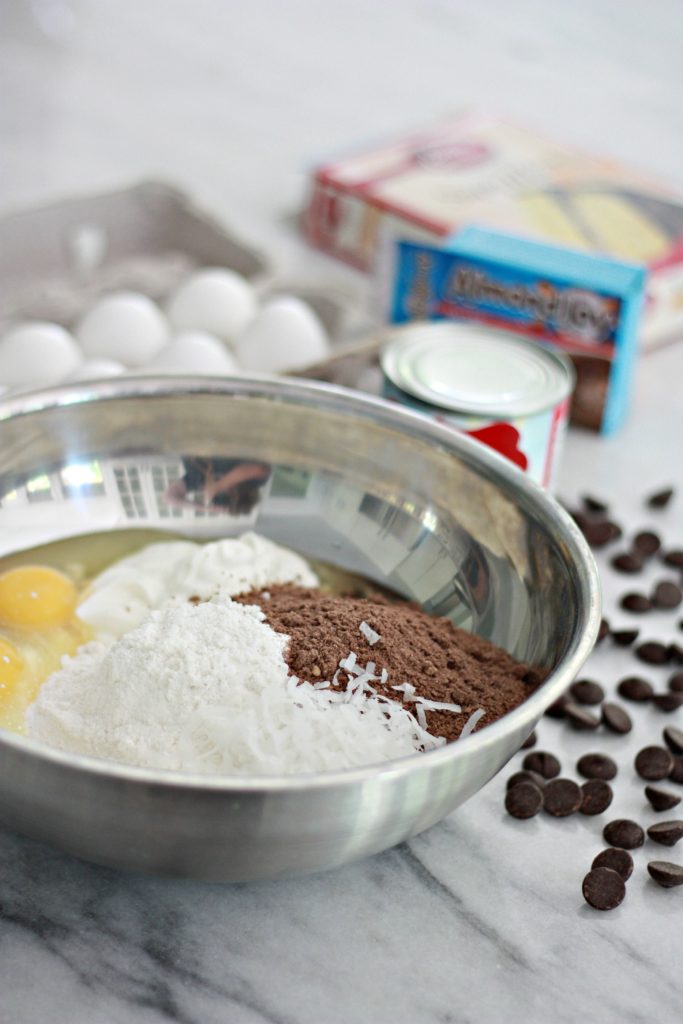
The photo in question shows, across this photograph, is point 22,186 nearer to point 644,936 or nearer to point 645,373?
point 645,373

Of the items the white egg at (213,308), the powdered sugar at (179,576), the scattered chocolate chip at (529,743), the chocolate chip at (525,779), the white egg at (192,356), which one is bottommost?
the scattered chocolate chip at (529,743)

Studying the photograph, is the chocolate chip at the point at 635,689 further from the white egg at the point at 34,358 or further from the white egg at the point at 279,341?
the white egg at the point at 34,358

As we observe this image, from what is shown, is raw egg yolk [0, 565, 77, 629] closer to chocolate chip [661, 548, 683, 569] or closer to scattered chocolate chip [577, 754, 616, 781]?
scattered chocolate chip [577, 754, 616, 781]

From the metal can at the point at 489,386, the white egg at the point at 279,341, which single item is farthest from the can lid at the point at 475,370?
the white egg at the point at 279,341

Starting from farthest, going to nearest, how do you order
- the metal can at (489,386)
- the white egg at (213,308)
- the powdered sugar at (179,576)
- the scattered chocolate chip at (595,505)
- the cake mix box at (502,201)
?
the cake mix box at (502,201) → the white egg at (213,308) → the scattered chocolate chip at (595,505) → the metal can at (489,386) → the powdered sugar at (179,576)

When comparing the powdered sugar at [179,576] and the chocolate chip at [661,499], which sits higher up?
the powdered sugar at [179,576]

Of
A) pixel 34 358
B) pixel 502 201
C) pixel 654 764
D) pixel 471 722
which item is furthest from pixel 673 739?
pixel 502 201

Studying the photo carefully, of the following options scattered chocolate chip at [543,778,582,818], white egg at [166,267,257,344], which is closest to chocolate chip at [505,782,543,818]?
scattered chocolate chip at [543,778,582,818]
